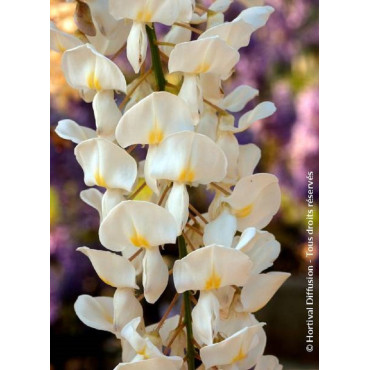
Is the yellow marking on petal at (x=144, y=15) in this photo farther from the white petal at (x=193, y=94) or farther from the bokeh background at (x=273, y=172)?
the bokeh background at (x=273, y=172)

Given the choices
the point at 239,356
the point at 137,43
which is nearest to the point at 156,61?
the point at 137,43

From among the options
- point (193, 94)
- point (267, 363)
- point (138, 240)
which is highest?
point (193, 94)

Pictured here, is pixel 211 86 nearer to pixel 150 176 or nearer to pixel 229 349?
pixel 150 176

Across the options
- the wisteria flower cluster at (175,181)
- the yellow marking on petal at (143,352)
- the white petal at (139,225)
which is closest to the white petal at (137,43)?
the wisteria flower cluster at (175,181)
